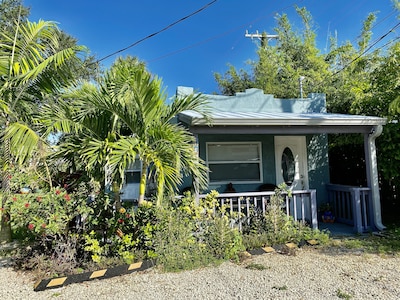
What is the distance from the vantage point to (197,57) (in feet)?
71.5

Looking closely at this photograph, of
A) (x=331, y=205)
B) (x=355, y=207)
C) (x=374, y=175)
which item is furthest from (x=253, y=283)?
(x=331, y=205)

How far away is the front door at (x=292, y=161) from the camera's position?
814 centimetres

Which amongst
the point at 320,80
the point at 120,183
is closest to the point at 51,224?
the point at 120,183

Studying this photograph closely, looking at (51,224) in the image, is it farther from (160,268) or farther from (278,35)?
(278,35)

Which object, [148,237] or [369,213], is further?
[369,213]

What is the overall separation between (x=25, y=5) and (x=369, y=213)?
14.2 meters

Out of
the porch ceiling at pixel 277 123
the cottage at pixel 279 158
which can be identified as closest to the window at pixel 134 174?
the cottage at pixel 279 158

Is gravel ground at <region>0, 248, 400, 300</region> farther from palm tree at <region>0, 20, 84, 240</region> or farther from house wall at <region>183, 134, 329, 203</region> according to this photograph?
house wall at <region>183, 134, 329, 203</region>

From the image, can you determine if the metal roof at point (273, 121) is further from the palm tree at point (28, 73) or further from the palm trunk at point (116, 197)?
the palm tree at point (28, 73)

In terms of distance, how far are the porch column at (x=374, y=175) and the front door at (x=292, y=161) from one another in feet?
6.08

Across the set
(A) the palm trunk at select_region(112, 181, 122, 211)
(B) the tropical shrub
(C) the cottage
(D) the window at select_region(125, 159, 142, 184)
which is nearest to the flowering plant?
(A) the palm trunk at select_region(112, 181, 122, 211)

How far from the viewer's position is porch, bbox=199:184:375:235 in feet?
19.1

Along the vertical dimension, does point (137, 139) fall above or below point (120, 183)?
above

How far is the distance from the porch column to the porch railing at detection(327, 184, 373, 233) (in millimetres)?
111
